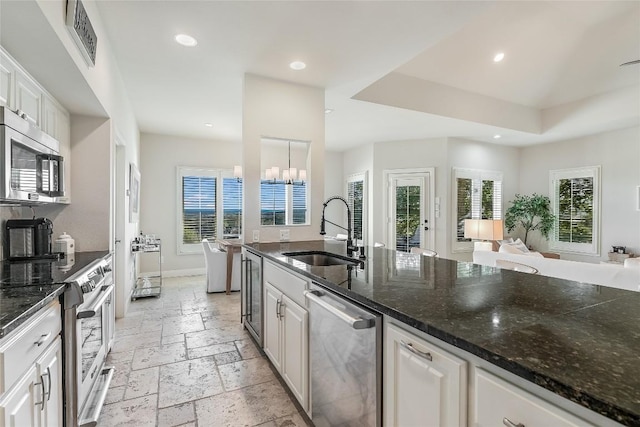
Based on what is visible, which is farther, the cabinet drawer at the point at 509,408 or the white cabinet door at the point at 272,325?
the white cabinet door at the point at 272,325

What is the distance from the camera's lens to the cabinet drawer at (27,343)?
1039 mm

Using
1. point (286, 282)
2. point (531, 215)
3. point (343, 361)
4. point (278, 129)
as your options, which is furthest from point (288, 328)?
point (531, 215)

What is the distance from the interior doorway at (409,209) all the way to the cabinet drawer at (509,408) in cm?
587

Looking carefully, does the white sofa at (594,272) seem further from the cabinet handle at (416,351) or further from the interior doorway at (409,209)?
the interior doorway at (409,209)

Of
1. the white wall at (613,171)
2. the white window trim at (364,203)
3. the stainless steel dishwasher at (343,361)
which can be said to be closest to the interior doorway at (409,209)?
the white window trim at (364,203)

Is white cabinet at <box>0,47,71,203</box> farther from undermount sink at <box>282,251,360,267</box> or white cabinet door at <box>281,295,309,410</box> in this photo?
white cabinet door at <box>281,295,309,410</box>

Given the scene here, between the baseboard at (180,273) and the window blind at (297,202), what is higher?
the window blind at (297,202)

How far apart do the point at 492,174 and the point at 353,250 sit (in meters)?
5.64

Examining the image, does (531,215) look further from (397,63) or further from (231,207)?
(231,207)

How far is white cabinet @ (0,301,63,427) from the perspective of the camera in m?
1.05

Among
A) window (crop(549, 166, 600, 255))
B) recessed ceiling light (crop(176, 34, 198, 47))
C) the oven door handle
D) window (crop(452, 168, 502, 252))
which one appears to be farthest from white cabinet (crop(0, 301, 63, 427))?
window (crop(549, 166, 600, 255))

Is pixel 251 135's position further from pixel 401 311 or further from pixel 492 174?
pixel 492 174

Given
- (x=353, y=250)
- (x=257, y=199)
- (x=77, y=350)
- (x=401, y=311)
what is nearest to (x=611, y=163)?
(x=353, y=250)

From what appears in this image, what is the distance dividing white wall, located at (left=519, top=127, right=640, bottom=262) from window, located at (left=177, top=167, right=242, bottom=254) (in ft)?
22.7
